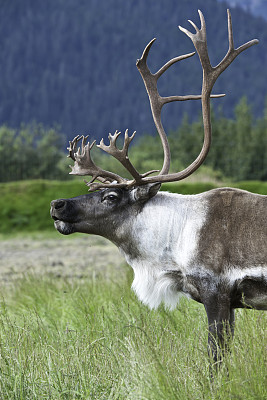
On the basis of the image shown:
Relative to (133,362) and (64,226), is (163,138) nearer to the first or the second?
(64,226)

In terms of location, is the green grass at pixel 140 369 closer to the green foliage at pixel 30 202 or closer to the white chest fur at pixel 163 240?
the white chest fur at pixel 163 240

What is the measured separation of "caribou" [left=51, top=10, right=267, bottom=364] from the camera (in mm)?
4168

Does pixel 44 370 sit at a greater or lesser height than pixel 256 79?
lesser

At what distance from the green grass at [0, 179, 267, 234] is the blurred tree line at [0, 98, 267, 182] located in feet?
49.6

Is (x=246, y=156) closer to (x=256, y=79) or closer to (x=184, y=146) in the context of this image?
(x=184, y=146)

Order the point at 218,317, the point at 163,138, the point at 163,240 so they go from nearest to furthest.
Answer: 1. the point at 218,317
2. the point at 163,240
3. the point at 163,138

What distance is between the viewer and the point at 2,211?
17.8 m

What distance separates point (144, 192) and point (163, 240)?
15.9 inches

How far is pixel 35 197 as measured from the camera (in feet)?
60.3

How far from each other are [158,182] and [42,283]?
3433mm

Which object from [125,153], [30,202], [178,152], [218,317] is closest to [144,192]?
[125,153]

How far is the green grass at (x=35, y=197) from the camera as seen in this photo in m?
Answer: 17.6

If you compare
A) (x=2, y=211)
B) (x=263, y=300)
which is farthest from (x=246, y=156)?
(x=263, y=300)

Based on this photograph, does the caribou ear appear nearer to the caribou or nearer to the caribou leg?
the caribou
